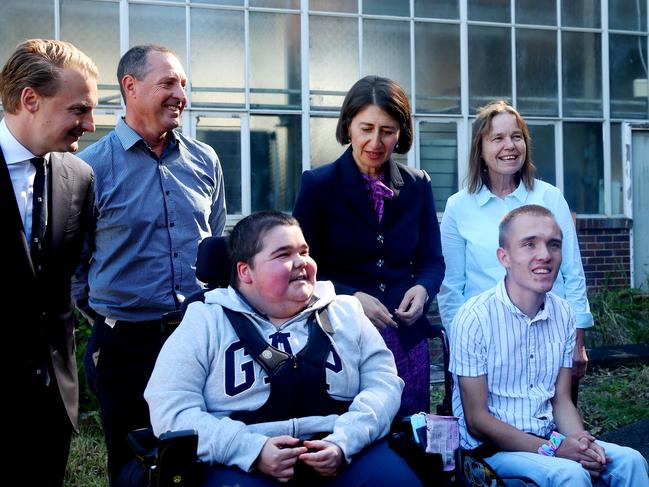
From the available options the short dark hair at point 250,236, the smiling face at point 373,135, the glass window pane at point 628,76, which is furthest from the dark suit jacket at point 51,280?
the glass window pane at point 628,76

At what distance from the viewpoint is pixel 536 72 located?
9.47m

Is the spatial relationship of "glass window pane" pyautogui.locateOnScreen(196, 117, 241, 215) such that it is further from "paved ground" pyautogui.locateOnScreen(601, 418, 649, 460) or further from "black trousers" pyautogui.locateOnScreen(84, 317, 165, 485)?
"black trousers" pyautogui.locateOnScreen(84, 317, 165, 485)

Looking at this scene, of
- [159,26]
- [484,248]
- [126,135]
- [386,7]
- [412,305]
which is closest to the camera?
[412,305]

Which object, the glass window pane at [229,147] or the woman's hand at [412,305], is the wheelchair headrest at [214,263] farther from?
the glass window pane at [229,147]

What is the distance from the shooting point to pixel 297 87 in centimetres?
850

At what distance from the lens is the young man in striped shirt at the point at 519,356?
340 cm

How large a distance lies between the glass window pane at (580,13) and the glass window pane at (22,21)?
18.9 ft

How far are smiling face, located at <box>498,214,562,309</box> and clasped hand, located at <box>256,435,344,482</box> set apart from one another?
1.15m

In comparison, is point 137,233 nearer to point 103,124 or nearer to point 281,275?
point 281,275

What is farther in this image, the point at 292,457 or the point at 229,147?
the point at 229,147

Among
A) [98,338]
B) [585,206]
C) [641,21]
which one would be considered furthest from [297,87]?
[98,338]

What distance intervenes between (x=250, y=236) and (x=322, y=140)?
5.41 m

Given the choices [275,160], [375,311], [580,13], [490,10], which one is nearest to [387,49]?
[490,10]

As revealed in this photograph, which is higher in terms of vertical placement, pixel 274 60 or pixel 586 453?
pixel 274 60
